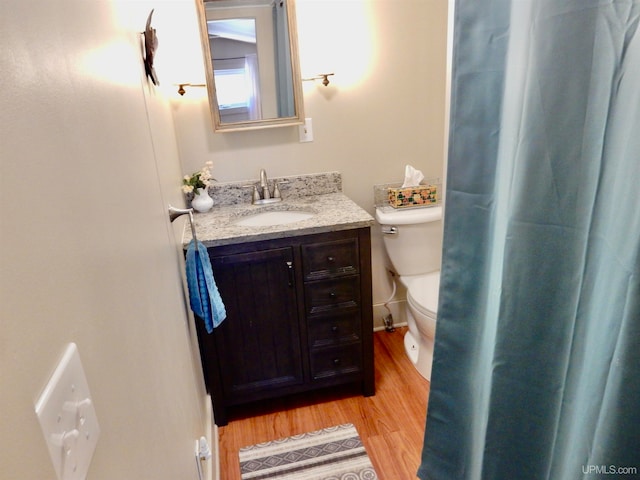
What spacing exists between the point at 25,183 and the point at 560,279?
691 mm

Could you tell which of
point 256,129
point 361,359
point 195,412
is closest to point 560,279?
point 195,412

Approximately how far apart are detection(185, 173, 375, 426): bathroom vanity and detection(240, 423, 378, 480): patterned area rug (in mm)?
211

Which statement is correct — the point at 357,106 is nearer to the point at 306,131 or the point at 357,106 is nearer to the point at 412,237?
the point at 306,131

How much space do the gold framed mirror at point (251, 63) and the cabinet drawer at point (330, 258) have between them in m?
0.69

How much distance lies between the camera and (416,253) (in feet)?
7.06

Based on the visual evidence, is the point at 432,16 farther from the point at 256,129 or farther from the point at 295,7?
the point at 256,129

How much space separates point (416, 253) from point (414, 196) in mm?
301

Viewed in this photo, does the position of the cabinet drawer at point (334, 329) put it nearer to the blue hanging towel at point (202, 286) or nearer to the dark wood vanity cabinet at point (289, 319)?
the dark wood vanity cabinet at point (289, 319)

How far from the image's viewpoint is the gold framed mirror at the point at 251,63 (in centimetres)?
186

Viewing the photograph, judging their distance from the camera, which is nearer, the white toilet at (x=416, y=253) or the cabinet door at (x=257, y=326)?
the cabinet door at (x=257, y=326)

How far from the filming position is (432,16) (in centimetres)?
208

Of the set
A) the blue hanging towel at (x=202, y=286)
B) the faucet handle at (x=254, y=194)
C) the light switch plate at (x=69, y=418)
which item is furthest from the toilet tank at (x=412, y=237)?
the light switch plate at (x=69, y=418)

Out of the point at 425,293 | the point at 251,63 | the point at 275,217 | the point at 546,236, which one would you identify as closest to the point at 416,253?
the point at 425,293

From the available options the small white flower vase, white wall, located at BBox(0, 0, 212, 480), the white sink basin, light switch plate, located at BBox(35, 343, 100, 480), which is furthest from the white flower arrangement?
light switch plate, located at BBox(35, 343, 100, 480)
